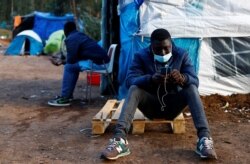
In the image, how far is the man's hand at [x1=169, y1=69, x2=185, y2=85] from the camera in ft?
17.6

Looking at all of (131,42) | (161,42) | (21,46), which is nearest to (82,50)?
(131,42)

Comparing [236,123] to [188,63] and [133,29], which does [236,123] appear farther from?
[133,29]

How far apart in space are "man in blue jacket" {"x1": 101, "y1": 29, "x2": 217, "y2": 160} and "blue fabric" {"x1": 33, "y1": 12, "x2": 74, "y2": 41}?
1925 cm

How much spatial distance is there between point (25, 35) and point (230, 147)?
17.7 metres

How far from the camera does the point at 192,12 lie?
8305mm

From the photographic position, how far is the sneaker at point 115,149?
4.94 meters

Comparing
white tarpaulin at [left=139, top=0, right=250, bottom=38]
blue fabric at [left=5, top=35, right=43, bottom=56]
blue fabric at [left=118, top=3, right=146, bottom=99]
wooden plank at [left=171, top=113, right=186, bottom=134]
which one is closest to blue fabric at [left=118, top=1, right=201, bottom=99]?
blue fabric at [left=118, top=3, right=146, bottom=99]

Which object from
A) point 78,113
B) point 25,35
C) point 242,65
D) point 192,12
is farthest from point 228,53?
point 25,35

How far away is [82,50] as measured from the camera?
887 cm

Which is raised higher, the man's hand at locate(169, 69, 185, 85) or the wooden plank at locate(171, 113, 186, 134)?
the man's hand at locate(169, 69, 185, 85)

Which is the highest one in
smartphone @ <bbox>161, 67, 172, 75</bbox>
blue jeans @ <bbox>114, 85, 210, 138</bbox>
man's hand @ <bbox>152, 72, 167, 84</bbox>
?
smartphone @ <bbox>161, 67, 172, 75</bbox>

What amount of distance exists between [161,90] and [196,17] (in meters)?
2.97

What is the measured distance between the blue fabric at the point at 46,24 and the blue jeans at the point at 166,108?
1927 cm

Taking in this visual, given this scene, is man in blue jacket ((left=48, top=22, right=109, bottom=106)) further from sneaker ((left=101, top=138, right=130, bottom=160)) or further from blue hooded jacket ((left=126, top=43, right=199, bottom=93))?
sneaker ((left=101, top=138, right=130, bottom=160))
